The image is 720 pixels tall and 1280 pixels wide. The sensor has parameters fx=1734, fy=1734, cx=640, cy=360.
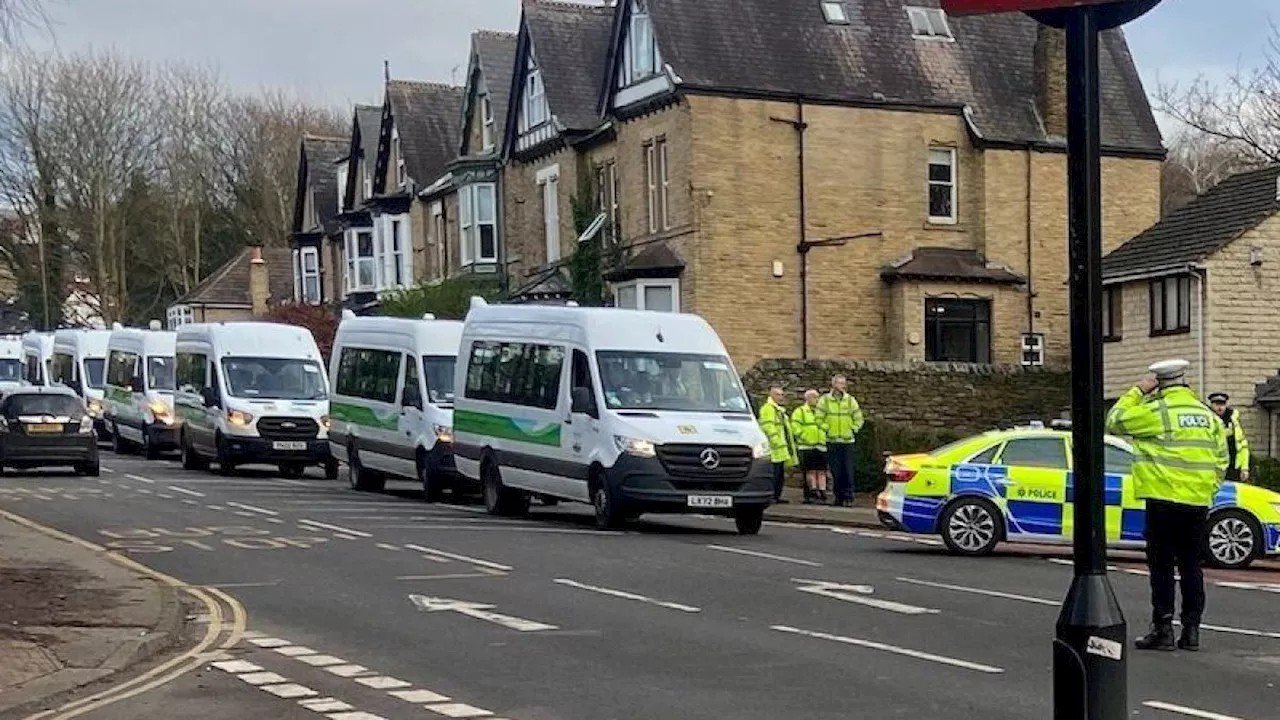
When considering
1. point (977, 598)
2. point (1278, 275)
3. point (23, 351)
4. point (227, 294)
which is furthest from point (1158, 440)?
point (227, 294)

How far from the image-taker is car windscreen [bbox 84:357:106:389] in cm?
4322

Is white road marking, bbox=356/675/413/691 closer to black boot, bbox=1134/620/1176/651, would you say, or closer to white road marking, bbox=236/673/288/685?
white road marking, bbox=236/673/288/685

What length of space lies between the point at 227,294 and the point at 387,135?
19.6 meters

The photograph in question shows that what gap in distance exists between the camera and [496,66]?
4822 centimetres

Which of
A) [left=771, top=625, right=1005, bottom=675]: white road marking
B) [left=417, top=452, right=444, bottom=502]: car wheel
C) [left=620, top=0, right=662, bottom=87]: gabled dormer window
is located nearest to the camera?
[left=771, top=625, right=1005, bottom=675]: white road marking

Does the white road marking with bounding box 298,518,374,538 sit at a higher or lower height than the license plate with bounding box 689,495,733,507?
lower

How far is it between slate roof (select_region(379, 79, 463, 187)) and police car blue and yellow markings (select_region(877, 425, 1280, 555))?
1425 inches

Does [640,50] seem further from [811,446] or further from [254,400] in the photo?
[811,446]

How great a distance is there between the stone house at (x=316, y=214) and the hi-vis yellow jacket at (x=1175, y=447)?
53910mm

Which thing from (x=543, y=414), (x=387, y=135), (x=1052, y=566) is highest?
(x=387, y=135)

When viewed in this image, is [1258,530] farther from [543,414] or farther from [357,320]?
[357,320]

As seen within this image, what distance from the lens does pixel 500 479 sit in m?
22.2

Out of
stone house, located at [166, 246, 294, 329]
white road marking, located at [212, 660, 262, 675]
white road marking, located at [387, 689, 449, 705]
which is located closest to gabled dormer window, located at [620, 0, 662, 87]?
white road marking, located at [212, 660, 262, 675]

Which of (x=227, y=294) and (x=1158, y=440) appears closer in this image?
(x=1158, y=440)
